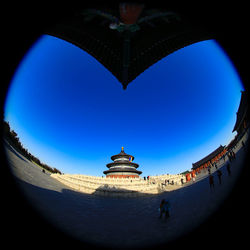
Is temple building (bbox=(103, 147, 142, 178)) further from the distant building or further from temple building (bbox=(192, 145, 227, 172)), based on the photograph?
the distant building

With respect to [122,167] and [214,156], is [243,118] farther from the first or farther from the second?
[122,167]

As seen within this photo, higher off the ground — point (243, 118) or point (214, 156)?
point (243, 118)

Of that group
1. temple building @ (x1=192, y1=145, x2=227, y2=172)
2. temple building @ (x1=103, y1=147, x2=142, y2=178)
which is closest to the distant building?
temple building @ (x1=192, y1=145, x2=227, y2=172)

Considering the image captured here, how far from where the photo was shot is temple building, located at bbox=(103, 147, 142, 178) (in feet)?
86.4

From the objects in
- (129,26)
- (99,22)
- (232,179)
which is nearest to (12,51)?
(232,179)

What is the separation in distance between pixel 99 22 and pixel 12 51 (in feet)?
24.6

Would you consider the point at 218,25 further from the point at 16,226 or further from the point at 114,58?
the point at 114,58

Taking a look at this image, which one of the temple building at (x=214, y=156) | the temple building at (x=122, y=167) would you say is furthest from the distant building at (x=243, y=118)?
the temple building at (x=122, y=167)

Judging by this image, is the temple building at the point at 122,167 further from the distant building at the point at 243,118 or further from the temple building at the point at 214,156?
the distant building at the point at 243,118

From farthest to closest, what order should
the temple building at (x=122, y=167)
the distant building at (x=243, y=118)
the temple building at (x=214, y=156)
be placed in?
the temple building at (x=122, y=167) → the temple building at (x=214, y=156) → the distant building at (x=243, y=118)

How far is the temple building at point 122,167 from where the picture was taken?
26.3 metres

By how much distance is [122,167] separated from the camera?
2748 cm

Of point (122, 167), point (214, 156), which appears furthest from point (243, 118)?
point (122, 167)

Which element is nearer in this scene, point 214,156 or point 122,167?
point 214,156
